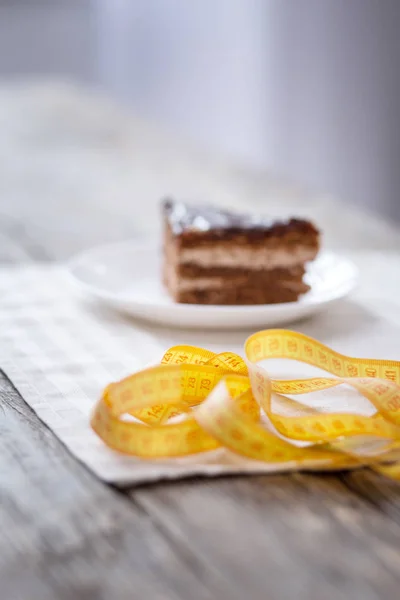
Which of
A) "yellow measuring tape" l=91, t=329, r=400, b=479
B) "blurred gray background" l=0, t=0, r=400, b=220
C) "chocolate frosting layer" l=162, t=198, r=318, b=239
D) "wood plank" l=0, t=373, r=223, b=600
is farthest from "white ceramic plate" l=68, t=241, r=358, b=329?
"blurred gray background" l=0, t=0, r=400, b=220

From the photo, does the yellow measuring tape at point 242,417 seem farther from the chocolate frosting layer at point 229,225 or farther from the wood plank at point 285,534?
the chocolate frosting layer at point 229,225

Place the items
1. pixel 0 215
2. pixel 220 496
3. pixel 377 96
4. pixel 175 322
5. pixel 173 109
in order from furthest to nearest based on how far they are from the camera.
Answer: pixel 173 109 → pixel 377 96 → pixel 0 215 → pixel 175 322 → pixel 220 496

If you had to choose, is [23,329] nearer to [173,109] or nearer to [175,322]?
[175,322]

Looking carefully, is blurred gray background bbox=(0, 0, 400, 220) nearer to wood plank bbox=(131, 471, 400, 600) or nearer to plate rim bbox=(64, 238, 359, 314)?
plate rim bbox=(64, 238, 359, 314)

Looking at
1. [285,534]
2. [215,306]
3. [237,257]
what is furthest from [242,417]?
[237,257]

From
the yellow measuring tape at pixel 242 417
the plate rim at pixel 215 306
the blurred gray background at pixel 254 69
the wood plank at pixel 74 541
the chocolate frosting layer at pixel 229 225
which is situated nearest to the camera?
the wood plank at pixel 74 541

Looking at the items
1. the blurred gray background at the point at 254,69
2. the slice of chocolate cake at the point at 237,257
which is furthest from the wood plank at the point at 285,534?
the blurred gray background at the point at 254,69

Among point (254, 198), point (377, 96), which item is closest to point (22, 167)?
point (254, 198)
